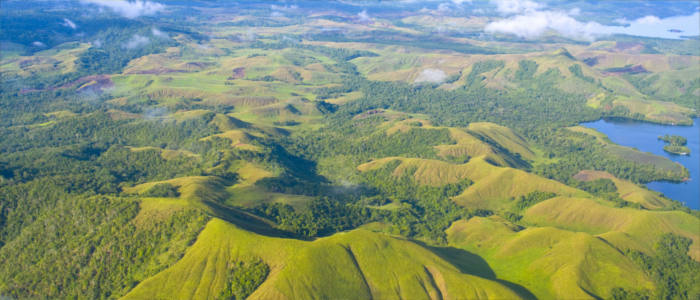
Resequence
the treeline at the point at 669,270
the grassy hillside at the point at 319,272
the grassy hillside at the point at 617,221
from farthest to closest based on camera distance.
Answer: the grassy hillside at the point at 617,221, the treeline at the point at 669,270, the grassy hillside at the point at 319,272

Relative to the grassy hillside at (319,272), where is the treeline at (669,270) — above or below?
below

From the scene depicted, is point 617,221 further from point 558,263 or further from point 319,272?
point 319,272

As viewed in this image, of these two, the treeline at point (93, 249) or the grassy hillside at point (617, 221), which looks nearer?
the treeline at point (93, 249)

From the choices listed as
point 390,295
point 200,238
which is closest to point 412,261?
point 390,295

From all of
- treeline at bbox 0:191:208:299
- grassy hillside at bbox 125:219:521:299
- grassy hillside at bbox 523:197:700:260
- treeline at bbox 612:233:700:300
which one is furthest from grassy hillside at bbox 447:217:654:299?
treeline at bbox 0:191:208:299

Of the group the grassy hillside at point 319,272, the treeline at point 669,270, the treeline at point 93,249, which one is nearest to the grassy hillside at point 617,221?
the treeline at point 669,270

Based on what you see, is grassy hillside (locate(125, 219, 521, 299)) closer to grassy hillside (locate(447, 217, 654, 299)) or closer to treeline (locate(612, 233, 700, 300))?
grassy hillside (locate(447, 217, 654, 299))

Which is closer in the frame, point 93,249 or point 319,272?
point 319,272

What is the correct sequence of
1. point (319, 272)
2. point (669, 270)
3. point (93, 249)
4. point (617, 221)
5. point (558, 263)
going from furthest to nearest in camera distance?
point (617, 221) < point (669, 270) < point (558, 263) < point (93, 249) < point (319, 272)

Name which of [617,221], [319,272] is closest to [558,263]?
[617,221]

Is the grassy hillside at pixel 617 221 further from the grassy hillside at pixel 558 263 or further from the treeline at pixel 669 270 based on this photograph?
the grassy hillside at pixel 558 263

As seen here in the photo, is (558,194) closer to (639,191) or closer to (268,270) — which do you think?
(639,191)

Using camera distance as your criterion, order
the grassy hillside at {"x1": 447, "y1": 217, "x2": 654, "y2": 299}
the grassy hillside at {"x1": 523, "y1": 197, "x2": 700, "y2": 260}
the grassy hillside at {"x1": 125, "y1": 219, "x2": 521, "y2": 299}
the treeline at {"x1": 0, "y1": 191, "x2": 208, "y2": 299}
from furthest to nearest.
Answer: the grassy hillside at {"x1": 523, "y1": 197, "x2": 700, "y2": 260} → the grassy hillside at {"x1": 447, "y1": 217, "x2": 654, "y2": 299} → the treeline at {"x1": 0, "y1": 191, "x2": 208, "y2": 299} → the grassy hillside at {"x1": 125, "y1": 219, "x2": 521, "y2": 299}
